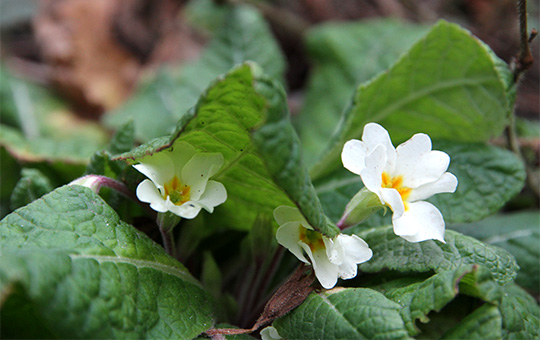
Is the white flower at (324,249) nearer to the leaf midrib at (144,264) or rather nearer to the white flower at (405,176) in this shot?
the white flower at (405,176)

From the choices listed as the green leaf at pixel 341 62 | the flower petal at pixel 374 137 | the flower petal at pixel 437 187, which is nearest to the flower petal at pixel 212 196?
the flower petal at pixel 374 137

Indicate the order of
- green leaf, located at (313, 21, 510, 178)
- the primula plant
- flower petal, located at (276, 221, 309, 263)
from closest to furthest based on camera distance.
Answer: the primula plant, flower petal, located at (276, 221, 309, 263), green leaf, located at (313, 21, 510, 178)

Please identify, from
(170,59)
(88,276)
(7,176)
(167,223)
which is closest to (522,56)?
(167,223)

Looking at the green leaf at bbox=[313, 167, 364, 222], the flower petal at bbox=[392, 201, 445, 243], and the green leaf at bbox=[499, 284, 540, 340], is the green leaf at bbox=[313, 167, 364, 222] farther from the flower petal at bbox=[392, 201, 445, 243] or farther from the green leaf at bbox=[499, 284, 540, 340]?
the green leaf at bbox=[499, 284, 540, 340]

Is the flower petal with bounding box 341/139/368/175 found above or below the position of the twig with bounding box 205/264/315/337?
above

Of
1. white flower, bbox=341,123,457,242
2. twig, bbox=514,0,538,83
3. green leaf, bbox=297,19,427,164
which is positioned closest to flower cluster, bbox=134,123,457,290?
white flower, bbox=341,123,457,242

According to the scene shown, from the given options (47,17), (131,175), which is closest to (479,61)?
(131,175)
